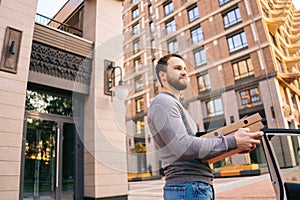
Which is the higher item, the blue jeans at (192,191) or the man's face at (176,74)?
the man's face at (176,74)

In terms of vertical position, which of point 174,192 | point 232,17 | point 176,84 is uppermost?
point 232,17

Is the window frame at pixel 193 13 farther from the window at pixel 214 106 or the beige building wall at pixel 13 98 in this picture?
the window at pixel 214 106

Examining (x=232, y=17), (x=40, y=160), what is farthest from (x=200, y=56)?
(x=232, y=17)

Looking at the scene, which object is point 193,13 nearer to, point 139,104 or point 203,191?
point 139,104

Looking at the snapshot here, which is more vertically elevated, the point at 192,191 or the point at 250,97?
the point at 250,97

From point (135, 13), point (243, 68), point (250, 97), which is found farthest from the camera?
→ point (243, 68)

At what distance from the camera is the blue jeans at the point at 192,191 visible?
99 centimetres

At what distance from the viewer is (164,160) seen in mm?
1090

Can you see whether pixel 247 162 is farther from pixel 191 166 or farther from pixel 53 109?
pixel 191 166

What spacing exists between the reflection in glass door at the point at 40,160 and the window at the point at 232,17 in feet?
52.2

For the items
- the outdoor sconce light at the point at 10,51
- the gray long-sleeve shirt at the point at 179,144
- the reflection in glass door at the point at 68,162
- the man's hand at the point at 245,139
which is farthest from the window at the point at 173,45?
the reflection in glass door at the point at 68,162

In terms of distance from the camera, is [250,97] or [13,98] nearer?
[13,98]

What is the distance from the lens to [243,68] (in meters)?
16.2

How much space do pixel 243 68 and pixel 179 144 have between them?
1691 cm
